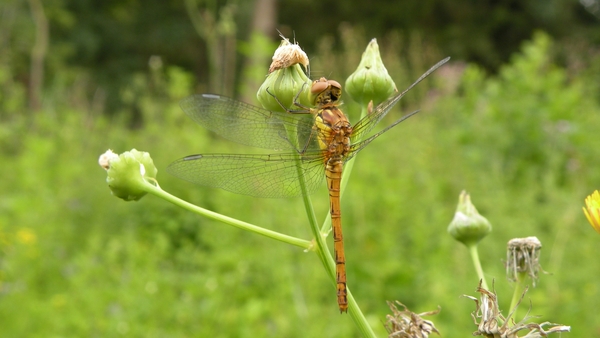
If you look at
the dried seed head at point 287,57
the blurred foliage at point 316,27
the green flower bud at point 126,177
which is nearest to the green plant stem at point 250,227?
the green flower bud at point 126,177

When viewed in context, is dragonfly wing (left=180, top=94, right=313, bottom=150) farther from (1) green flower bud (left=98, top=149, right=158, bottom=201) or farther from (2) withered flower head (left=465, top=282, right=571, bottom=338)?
(2) withered flower head (left=465, top=282, right=571, bottom=338)

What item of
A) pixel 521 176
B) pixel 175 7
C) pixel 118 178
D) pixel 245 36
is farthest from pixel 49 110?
pixel 175 7

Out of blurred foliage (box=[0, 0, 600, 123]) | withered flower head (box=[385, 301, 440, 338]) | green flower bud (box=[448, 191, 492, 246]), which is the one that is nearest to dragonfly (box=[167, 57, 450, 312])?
withered flower head (box=[385, 301, 440, 338])

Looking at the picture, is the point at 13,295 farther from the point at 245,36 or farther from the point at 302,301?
the point at 245,36

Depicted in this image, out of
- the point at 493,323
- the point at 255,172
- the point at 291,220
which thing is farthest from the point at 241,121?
the point at 291,220

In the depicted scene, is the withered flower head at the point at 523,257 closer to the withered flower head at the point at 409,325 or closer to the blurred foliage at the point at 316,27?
the withered flower head at the point at 409,325

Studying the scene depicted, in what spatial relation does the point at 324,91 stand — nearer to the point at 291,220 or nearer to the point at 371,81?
the point at 371,81

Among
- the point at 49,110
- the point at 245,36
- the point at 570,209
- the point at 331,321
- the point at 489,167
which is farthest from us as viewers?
the point at 245,36
